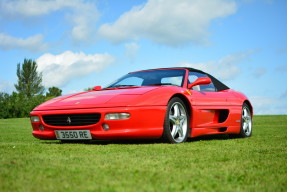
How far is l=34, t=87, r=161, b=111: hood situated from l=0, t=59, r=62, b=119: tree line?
3204 cm

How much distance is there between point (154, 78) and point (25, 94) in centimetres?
6862

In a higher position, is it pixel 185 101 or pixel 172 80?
pixel 172 80

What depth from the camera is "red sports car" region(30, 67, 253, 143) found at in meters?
5.51

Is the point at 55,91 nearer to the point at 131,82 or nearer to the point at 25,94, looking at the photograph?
the point at 25,94

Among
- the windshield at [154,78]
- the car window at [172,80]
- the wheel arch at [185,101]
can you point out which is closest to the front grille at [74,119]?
the wheel arch at [185,101]

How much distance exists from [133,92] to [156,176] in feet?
9.46

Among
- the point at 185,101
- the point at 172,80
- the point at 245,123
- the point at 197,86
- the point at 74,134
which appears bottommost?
the point at 245,123

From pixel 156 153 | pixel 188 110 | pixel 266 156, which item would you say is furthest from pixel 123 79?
pixel 266 156

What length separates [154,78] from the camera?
6895 mm

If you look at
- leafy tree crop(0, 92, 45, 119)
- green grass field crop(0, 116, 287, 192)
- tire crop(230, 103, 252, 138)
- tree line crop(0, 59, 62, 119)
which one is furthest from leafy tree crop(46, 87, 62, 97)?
green grass field crop(0, 116, 287, 192)

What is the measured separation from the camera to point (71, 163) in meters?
3.68

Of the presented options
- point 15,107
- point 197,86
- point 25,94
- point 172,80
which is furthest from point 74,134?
point 25,94

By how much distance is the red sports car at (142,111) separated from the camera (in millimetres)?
5508

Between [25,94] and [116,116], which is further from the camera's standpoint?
[25,94]
